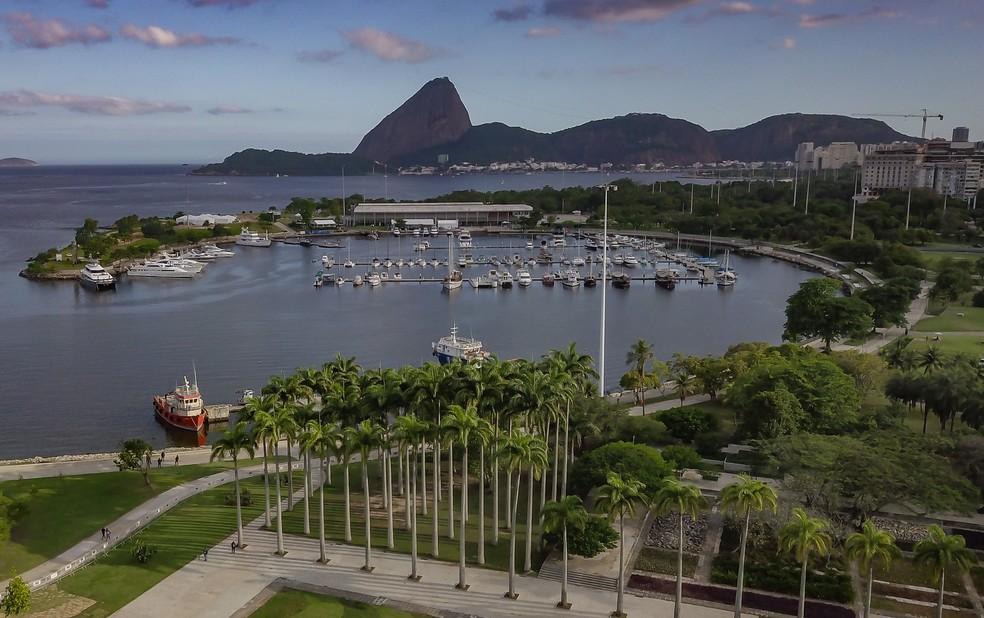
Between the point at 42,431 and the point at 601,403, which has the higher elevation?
the point at 601,403

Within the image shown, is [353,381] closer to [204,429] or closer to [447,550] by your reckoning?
[447,550]

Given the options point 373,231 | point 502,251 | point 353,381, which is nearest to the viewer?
point 353,381

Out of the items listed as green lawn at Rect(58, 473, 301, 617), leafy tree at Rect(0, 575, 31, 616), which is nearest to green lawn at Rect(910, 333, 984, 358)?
green lawn at Rect(58, 473, 301, 617)

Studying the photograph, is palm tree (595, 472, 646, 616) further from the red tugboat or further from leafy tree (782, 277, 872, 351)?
leafy tree (782, 277, 872, 351)

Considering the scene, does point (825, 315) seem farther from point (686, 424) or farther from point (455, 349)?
point (455, 349)

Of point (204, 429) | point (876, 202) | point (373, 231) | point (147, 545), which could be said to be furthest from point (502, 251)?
point (147, 545)

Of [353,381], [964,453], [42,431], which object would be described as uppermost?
[353,381]

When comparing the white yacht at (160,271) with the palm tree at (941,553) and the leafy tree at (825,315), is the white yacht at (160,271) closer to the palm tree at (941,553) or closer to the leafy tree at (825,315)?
the leafy tree at (825,315)
